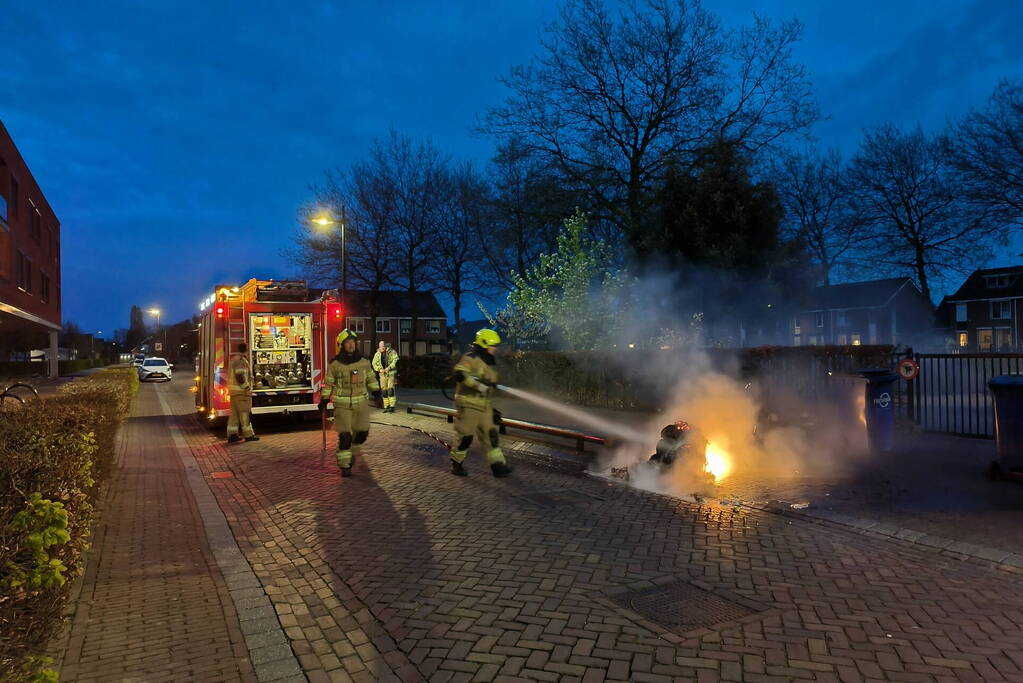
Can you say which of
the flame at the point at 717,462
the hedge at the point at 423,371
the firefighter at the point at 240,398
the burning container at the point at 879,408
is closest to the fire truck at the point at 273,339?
the firefighter at the point at 240,398

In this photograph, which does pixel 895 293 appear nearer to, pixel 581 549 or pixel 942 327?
pixel 942 327

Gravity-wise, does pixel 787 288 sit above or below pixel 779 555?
above

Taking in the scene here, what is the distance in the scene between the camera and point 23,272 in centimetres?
2961

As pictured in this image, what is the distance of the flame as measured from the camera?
778 centimetres

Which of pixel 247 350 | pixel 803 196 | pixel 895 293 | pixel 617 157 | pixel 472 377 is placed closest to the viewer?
pixel 472 377

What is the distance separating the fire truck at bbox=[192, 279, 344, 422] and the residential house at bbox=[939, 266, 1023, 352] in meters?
47.5

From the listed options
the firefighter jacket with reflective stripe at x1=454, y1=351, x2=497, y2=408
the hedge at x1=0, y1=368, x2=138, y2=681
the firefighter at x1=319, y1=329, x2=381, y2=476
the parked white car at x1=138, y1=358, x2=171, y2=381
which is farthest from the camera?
the parked white car at x1=138, y1=358, x2=171, y2=381

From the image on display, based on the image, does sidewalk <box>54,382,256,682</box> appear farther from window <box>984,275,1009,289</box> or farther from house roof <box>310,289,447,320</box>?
window <box>984,275,1009,289</box>

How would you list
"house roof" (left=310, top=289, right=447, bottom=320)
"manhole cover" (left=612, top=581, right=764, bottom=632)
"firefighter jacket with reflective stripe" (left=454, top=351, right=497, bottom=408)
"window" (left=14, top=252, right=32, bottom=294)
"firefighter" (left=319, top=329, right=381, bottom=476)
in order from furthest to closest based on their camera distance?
"house roof" (left=310, top=289, right=447, bottom=320), "window" (left=14, top=252, right=32, bottom=294), "firefighter" (left=319, top=329, right=381, bottom=476), "firefighter jacket with reflective stripe" (left=454, top=351, right=497, bottom=408), "manhole cover" (left=612, top=581, right=764, bottom=632)

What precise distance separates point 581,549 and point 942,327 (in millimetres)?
58480

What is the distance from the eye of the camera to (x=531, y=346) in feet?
70.1

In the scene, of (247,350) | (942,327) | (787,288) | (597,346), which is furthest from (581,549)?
(942,327)

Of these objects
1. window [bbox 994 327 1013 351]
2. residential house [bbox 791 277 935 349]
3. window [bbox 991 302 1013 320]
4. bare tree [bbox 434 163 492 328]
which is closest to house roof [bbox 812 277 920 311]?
residential house [bbox 791 277 935 349]

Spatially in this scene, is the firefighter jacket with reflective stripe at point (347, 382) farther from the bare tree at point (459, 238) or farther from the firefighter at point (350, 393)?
the bare tree at point (459, 238)
